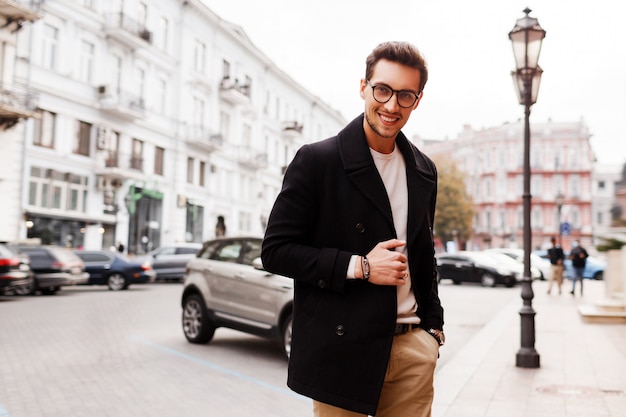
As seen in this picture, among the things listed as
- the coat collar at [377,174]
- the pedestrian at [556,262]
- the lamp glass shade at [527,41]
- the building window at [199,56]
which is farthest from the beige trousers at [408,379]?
the building window at [199,56]

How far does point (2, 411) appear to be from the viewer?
5820 millimetres

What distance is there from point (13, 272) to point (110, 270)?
5.71 meters

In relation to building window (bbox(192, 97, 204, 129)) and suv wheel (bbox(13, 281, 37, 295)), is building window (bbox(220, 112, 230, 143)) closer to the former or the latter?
building window (bbox(192, 97, 204, 129))

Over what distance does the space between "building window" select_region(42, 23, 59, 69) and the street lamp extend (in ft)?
76.1

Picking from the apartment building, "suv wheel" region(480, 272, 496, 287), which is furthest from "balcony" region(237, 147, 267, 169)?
"suv wheel" region(480, 272, 496, 287)

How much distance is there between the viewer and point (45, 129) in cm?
2747

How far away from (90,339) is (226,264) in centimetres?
252

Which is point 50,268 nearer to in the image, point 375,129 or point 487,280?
point 375,129

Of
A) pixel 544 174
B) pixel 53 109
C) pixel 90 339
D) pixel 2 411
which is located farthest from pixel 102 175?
pixel 544 174

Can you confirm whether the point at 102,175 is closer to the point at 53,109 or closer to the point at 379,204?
the point at 53,109

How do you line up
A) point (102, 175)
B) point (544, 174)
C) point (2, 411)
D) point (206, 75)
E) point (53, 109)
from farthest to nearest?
point (544, 174) → point (206, 75) → point (102, 175) → point (53, 109) → point (2, 411)

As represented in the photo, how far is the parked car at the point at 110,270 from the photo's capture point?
860 inches

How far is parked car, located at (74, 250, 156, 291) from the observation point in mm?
21844

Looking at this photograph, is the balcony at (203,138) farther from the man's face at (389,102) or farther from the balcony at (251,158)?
the man's face at (389,102)
